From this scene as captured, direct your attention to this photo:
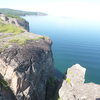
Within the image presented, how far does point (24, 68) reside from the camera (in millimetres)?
41000

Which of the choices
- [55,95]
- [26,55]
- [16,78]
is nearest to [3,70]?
[16,78]

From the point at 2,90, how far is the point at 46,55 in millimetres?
18428

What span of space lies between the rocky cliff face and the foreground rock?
20.8 ft

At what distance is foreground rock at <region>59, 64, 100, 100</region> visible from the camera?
41.4 m

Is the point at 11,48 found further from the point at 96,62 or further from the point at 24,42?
the point at 96,62

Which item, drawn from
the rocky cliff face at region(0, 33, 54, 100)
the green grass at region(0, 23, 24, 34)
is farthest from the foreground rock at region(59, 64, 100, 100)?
the green grass at region(0, 23, 24, 34)

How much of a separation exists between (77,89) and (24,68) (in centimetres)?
1434

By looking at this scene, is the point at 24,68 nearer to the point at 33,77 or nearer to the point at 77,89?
the point at 33,77

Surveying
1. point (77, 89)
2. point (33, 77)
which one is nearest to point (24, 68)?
point (33, 77)

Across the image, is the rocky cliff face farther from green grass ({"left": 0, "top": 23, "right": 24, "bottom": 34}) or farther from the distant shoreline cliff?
green grass ({"left": 0, "top": 23, "right": 24, "bottom": 34})

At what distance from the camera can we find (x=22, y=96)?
39.8 meters

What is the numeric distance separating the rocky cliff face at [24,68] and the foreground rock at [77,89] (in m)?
6.33

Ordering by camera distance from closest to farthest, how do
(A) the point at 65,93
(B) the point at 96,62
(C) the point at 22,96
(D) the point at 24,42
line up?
(C) the point at 22,96 < (A) the point at 65,93 < (D) the point at 24,42 < (B) the point at 96,62

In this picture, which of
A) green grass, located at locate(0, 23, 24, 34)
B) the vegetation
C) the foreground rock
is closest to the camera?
the vegetation
